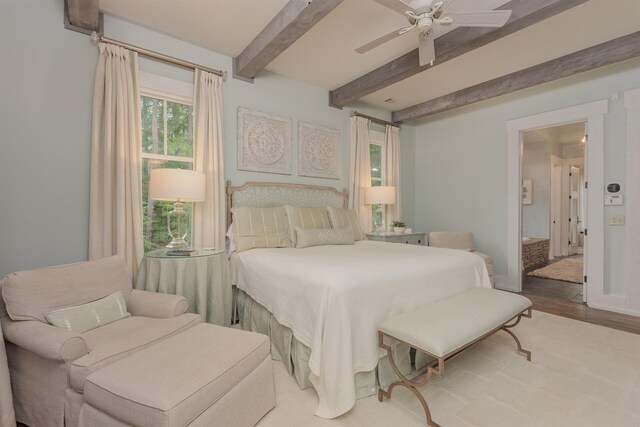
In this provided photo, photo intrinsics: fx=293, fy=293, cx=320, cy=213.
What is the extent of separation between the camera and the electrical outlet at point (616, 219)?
3.33m

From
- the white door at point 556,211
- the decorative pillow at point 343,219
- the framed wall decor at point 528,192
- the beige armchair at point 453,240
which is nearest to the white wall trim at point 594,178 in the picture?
the beige armchair at point 453,240

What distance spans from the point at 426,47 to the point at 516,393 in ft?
8.50

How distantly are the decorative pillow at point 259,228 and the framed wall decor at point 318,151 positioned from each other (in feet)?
3.16

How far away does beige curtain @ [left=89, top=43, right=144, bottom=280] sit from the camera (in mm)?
2496

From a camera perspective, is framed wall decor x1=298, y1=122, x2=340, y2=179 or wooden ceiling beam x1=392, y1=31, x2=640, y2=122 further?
framed wall decor x1=298, y1=122, x2=340, y2=179

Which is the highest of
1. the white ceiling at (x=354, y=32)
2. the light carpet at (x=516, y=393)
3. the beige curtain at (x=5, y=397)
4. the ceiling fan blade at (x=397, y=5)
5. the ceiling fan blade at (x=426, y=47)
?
the white ceiling at (x=354, y=32)

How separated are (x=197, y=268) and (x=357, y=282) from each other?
1.42 metres

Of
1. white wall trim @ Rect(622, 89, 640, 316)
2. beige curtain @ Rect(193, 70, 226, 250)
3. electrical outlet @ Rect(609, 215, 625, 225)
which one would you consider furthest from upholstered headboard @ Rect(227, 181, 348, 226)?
white wall trim @ Rect(622, 89, 640, 316)

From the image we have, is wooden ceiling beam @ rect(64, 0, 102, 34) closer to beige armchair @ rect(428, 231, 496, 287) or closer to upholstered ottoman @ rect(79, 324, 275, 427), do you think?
upholstered ottoman @ rect(79, 324, 275, 427)

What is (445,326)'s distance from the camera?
64.6 inches

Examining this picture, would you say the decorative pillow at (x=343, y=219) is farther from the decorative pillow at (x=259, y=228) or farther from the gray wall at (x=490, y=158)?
the gray wall at (x=490, y=158)

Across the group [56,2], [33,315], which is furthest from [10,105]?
[33,315]

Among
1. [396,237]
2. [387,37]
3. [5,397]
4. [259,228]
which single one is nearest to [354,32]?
[387,37]

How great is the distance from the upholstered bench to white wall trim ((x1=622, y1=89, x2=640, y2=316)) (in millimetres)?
2209
